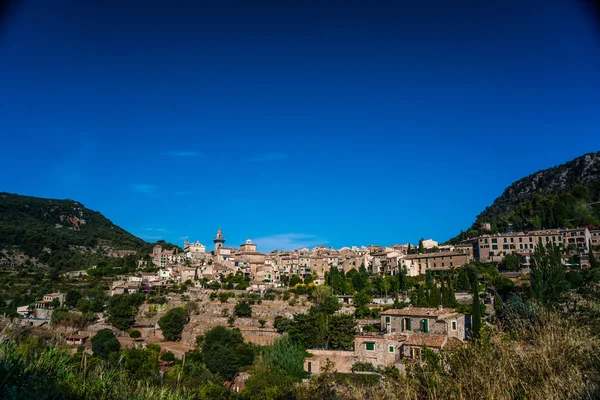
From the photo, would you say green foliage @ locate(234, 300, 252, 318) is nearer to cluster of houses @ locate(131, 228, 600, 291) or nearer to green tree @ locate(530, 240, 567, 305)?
cluster of houses @ locate(131, 228, 600, 291)

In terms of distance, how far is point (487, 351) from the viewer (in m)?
7.06

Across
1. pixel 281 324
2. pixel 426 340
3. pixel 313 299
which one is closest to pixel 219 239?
pixel 313 299

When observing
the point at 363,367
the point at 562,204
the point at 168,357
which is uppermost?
the point at 562,204

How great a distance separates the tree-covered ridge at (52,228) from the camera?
8200cm

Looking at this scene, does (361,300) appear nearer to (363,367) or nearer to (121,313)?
(363,367)

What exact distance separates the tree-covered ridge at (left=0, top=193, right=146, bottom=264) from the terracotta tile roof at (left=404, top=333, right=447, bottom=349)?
75.4 meters

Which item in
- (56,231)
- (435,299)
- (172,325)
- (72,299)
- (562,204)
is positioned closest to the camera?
(435,299)

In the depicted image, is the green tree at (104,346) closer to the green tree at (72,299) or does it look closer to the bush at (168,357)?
the bush at (168,357)

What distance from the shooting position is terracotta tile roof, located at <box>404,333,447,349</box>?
71.7 ft

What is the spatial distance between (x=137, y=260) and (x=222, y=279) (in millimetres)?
28924

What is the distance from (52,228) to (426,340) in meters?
110

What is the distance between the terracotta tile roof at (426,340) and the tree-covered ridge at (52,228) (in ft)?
247

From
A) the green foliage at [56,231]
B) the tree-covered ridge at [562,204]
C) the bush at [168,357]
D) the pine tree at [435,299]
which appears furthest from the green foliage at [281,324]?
the green foliage at [56,231]

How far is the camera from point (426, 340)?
22.5 m
